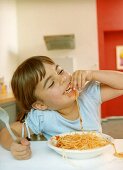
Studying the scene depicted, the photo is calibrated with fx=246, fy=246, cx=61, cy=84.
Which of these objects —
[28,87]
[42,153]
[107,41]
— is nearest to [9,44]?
[107,41]

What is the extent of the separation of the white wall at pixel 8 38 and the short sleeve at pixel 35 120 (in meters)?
2.58

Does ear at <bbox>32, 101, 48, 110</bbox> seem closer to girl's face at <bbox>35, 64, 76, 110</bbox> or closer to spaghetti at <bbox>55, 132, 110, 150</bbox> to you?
girl's face at <bbox>35, 64, 76, 110</bbox>

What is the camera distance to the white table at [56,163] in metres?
0.69

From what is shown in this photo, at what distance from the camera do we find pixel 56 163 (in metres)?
0.73

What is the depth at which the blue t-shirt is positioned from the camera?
112cm

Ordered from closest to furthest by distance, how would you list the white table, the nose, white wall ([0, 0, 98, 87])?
the white table
the nose
white wall ([0, 0, 98, 87])

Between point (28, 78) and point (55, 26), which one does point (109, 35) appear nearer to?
point (55, 26)

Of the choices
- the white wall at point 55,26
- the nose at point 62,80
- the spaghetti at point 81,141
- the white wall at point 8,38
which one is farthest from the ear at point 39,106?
the white wall at point 55,26

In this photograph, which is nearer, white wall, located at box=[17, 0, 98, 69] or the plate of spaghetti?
the plate of spaghetti

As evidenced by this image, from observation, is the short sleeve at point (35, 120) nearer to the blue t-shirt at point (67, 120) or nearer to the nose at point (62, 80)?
the blue t-shirt at point (67, 120)

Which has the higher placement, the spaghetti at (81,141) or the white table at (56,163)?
the spaghetti at (81,141)

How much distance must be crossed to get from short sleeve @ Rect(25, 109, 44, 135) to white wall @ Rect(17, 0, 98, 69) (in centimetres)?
344

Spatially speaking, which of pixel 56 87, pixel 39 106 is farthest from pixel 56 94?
pixel 39 106

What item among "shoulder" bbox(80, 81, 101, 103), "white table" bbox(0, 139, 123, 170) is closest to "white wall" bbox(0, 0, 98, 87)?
"shoulder" bbox(80, 81, 101, 103)
